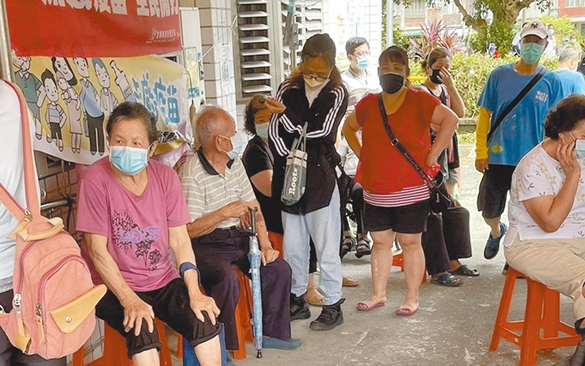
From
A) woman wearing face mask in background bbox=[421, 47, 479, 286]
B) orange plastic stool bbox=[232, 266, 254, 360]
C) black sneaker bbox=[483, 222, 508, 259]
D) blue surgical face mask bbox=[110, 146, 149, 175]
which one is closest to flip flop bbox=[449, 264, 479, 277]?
woman wearing face mask in background bbox=[421, 47, 479, 286]

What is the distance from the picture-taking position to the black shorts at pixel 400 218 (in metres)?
3.89

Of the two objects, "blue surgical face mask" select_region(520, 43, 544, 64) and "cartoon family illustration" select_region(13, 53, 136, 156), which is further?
"blue surgical face mask" select_region(520, 43, 544, 64)

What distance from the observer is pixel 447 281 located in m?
4.52

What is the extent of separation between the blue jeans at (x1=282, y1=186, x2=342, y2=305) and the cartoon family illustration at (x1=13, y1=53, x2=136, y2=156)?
3.80 feet

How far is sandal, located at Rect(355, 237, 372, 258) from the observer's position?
5.13 meters

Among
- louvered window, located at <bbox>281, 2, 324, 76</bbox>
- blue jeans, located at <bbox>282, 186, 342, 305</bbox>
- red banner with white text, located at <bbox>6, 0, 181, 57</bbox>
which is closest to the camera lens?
red banner with white text, located at <bbox>6, 0, 181, 57</bbox>

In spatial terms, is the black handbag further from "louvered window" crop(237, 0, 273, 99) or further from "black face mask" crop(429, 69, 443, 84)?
"louvered window" crop(237, 0, 273, 99)

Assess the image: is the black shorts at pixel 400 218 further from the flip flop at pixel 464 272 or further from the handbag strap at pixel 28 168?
the handbag strap at pixel 28 168

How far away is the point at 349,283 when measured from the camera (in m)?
4.60

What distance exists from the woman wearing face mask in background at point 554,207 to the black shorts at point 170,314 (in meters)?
1.54

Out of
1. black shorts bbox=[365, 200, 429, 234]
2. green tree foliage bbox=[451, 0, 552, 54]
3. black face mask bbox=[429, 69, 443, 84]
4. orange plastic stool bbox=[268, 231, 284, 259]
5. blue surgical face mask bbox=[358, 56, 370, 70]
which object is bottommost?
orange plastic stool bbox=[268, 231, 284, 259]

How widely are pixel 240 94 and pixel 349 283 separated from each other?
2208 mm

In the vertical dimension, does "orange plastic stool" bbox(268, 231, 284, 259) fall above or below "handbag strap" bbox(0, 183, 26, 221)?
below

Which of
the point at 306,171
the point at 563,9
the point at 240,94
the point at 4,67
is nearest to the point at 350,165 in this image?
the point at 240,94
